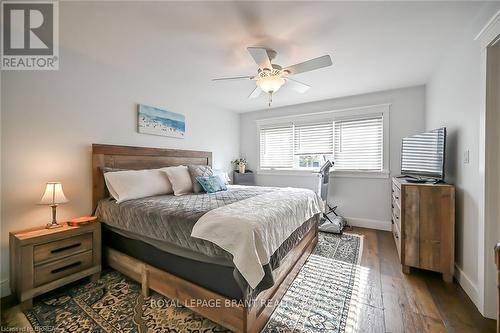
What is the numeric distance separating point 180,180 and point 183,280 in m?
1.43

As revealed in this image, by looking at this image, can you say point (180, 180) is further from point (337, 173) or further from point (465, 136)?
point (465, 136)

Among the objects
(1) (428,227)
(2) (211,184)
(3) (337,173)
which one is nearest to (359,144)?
(3) (337,173)

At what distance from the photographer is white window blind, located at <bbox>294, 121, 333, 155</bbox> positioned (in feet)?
13.5

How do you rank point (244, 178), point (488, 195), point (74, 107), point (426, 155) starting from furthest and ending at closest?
point (244, 178) → point (426, 155) → point (74, 107) → point (488, 195)

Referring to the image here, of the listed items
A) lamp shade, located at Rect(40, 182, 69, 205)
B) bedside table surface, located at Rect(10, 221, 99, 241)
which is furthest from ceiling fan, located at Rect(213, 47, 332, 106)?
bedside table surface, located at Rect(10, 221, 99, 241)

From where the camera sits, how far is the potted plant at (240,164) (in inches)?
190

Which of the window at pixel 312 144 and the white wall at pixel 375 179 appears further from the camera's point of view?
the window at pixel 312 144

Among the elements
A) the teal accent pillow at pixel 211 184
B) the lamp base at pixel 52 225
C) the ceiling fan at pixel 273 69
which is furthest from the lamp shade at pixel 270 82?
the lamp base at pixel 52 225

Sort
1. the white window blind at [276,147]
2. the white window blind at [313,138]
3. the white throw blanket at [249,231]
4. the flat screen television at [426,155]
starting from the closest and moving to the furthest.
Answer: the white throw blanket at [249,231]
the flat screen television at [426,155]
the white window blind at [313,138]
the white window blind at [276,147]

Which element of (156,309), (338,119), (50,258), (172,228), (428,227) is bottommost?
(156,309)

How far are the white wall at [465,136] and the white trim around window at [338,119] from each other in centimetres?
110

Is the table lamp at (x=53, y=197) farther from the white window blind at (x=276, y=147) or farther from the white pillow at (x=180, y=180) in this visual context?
the white window blind at (x=276, y=147)

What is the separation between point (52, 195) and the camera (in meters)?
1.92

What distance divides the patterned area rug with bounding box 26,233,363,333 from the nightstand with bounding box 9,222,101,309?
0.15m
